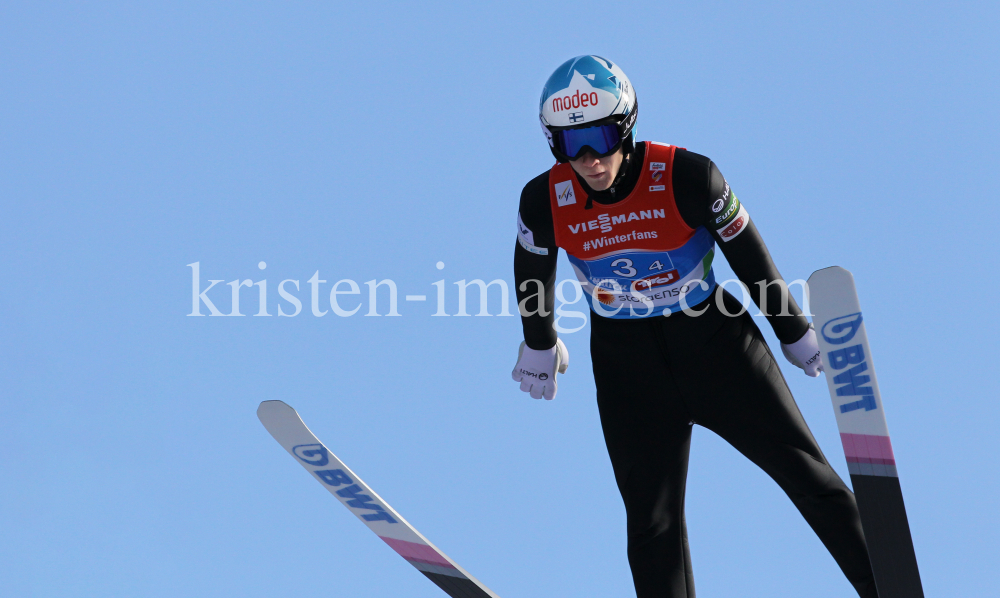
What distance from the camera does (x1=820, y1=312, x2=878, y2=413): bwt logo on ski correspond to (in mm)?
3375

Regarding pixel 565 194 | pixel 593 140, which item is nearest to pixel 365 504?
pixel 565 194

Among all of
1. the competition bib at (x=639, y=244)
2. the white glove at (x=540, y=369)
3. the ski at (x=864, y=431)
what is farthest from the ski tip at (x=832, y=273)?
the white glove at (x=540, y=369)

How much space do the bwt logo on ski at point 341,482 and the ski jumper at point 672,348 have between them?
1.07m

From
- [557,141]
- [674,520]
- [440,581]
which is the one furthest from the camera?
[440,581]

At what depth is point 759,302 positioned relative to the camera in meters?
3.83

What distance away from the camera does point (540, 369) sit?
4215mm

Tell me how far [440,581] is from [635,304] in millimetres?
1491

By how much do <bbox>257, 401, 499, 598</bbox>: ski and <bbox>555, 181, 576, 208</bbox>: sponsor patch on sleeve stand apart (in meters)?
1.34

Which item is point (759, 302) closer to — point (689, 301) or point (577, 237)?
point (689, 301)

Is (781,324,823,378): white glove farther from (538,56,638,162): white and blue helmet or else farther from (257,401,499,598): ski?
(257,401,499,598): ski

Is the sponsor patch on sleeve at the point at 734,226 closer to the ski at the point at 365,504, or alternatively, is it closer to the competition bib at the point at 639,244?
the competition bib at the point at 639,244

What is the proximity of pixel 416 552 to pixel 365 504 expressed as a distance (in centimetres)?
29

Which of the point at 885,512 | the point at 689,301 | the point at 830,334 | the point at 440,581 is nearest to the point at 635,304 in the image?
the point at 689,301

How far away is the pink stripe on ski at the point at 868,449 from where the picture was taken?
344cm
